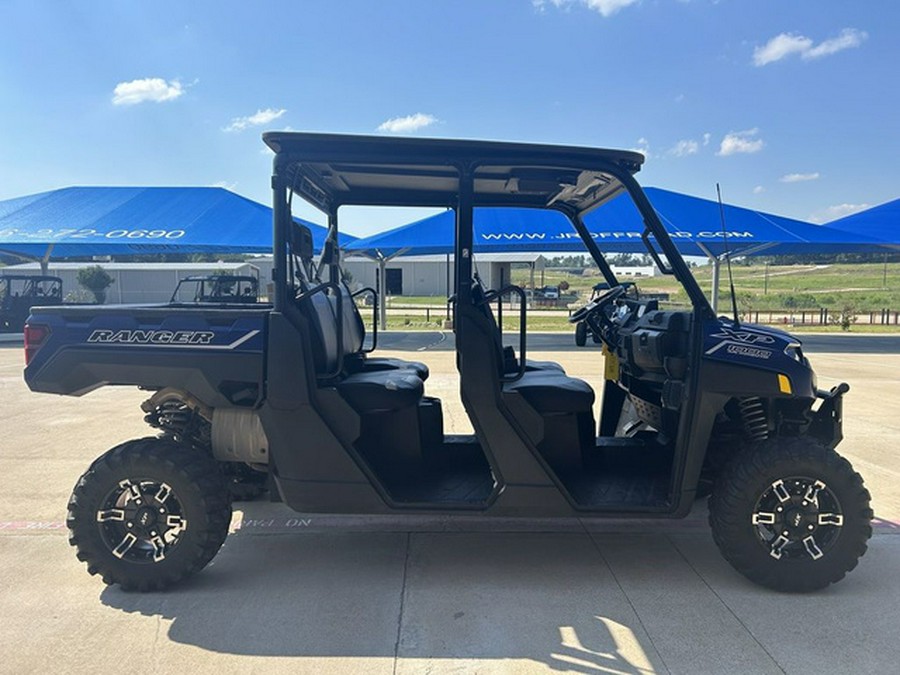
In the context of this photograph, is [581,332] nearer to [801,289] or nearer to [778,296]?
[778,296]

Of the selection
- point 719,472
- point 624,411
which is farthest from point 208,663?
point 624,411

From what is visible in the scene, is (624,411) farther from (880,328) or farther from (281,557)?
(880,328)

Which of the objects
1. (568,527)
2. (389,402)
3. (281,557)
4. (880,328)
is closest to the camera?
(389,402)

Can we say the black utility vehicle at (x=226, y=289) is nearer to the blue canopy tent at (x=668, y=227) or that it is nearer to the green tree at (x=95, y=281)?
the blue canopy tent at (x=668, y=227)

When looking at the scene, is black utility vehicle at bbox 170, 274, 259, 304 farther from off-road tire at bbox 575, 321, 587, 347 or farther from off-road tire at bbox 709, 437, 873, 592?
off-road tire at bbox 709, 437, 873, 592

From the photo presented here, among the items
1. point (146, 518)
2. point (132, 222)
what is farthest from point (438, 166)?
point (132, 222)

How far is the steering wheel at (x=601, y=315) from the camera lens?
3943mm

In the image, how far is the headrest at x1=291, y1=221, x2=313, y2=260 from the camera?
2.94m

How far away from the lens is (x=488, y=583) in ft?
9.71

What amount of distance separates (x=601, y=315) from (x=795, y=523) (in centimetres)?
168

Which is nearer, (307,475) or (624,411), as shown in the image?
(307,475)

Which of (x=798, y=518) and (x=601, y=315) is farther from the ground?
(x=601, y=315)

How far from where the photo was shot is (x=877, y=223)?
18578mm

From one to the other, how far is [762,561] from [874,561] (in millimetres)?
894
